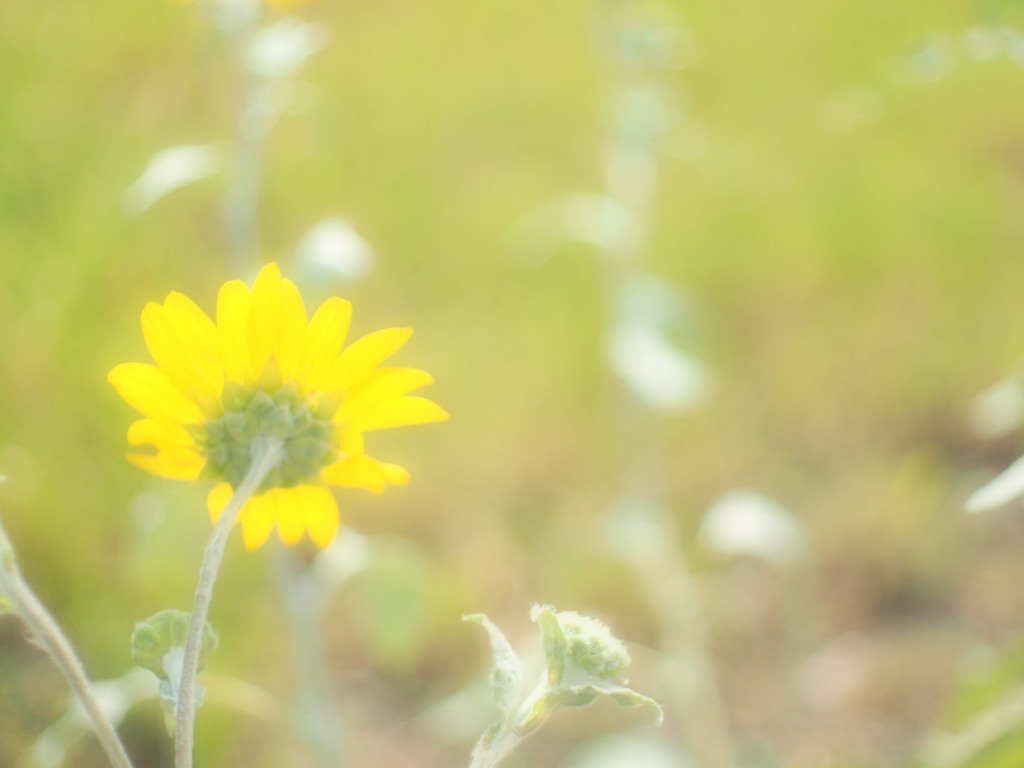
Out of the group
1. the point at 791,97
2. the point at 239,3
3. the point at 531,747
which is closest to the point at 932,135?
the point at 791,97

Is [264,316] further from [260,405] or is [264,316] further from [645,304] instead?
[645,304]

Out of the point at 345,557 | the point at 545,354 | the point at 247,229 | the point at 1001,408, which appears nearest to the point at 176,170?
the point at 247,229

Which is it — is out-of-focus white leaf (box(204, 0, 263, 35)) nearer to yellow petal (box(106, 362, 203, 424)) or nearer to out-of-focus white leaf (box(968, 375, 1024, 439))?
yellow petal (box(106, 362, 203, 424))

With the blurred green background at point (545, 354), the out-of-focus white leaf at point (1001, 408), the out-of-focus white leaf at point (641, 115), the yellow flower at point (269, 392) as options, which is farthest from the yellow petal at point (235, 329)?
the out-of-focus white leaf at point (641, 115)

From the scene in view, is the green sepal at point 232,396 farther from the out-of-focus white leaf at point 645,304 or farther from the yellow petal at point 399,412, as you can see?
the out-of-focus white leaf at point 645,304

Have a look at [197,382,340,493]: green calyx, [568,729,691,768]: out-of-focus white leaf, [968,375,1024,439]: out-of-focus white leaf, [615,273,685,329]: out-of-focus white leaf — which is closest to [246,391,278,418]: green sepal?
[197,382,340,493]: green calyx

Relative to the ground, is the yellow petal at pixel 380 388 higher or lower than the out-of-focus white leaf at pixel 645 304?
lower
